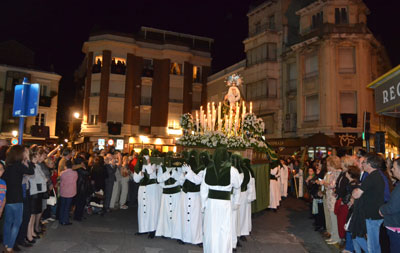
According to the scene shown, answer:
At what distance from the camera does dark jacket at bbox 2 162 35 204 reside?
19.1ft

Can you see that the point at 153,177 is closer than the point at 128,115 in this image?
Yes

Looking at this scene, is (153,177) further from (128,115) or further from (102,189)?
(128,115)

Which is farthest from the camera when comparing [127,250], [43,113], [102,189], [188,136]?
[43,113]

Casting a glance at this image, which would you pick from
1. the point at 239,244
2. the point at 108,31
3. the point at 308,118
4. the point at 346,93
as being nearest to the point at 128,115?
the point at 108,31

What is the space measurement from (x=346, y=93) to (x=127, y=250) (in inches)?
803

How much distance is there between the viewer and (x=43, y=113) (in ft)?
107

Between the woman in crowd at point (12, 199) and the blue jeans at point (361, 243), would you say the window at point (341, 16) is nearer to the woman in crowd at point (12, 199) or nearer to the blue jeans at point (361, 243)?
the blue jeans at point (361, 243)

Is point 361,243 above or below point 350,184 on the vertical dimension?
below

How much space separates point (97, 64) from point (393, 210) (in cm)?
3017

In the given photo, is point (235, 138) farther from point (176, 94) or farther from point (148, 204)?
point (176, 94)

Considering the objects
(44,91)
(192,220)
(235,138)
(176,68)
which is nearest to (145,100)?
(176,68)

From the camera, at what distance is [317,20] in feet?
78.0

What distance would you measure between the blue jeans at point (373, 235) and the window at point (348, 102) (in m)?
18.4

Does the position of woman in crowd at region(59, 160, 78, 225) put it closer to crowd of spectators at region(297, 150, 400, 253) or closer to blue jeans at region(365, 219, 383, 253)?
crowd of spectators at region(297, 150, 400, 253)
